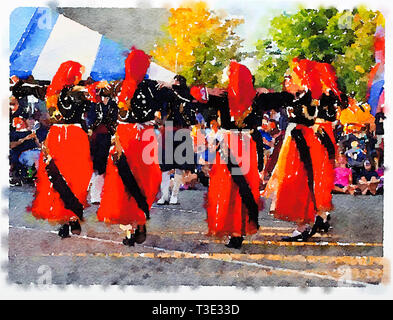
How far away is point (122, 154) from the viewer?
640 cm

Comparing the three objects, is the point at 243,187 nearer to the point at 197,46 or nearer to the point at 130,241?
the point at 130,241

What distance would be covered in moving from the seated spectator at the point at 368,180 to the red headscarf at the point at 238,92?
1.29m

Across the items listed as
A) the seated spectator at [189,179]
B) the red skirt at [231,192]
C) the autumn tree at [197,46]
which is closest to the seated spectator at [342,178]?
the red skirt at [231,192]

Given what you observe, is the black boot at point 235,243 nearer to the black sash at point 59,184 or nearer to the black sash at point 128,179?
the black sash at point 128,179

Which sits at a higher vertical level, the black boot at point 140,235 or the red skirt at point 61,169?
the red skirt at point 61,169

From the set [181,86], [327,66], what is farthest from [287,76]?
[181,86]

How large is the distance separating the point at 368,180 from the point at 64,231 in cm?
275

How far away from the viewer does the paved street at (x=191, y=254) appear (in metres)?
6.41

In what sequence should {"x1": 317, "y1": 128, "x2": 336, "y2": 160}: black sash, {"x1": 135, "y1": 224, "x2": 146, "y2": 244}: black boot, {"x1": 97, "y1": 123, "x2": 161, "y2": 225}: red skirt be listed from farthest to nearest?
{"x1": 317, "y1": 128, "x2": 336, "y2": 160}: black sash
{"x1": 135, "y1": 224, "x2": 146, "y2": 244}: black boot
{"x1": 97, "y1": 123, "x2": 161, "y2": 225}: red skirt

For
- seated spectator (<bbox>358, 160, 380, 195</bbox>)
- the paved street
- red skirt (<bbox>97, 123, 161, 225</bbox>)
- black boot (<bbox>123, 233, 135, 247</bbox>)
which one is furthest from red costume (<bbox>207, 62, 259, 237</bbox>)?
seated spectator (<bbox>358, 160, 380, 195</bbox>)

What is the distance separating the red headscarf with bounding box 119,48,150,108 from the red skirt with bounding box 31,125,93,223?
54cm

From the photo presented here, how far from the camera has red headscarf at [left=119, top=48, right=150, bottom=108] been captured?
6.38m

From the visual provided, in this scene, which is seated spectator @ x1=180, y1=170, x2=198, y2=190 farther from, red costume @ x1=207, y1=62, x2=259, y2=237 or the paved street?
red costume @ x1=207, y1=62, x2=259, y2=237

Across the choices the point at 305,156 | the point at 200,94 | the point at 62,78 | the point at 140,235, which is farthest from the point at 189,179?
the point at 62,78
